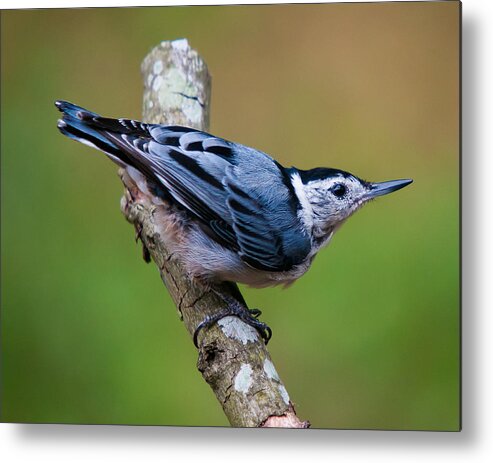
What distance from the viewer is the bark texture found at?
7.28 feet

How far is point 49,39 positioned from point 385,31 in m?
1.17

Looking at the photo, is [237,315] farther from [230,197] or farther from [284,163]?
[284,163]

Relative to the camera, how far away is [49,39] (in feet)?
8.71

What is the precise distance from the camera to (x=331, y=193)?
2.36 meters

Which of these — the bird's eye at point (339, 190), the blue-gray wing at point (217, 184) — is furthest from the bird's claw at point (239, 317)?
the bird's eye at point (339, 190)

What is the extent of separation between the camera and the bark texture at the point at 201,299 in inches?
87.4

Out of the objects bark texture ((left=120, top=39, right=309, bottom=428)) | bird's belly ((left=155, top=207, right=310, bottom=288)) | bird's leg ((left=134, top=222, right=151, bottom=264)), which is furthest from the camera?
bird's leg ((left=134, top=222, right=151, bottom=264))

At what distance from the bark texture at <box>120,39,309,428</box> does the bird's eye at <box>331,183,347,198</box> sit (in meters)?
0.49

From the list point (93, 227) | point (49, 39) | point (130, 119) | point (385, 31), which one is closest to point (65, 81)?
point (49, 39)

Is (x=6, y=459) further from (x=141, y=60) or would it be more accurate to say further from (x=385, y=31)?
(x=385, y=31)

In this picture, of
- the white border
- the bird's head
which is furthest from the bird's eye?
the white border

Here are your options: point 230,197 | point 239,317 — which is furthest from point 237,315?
point 230,197

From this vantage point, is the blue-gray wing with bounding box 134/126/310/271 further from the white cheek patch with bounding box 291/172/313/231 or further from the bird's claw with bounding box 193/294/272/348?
the bird's claw with bounding box 193/294/272/348

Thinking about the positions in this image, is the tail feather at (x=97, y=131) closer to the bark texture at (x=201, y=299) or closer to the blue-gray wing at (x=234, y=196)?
A: the blue-gray wing at (x=234, y=196)
